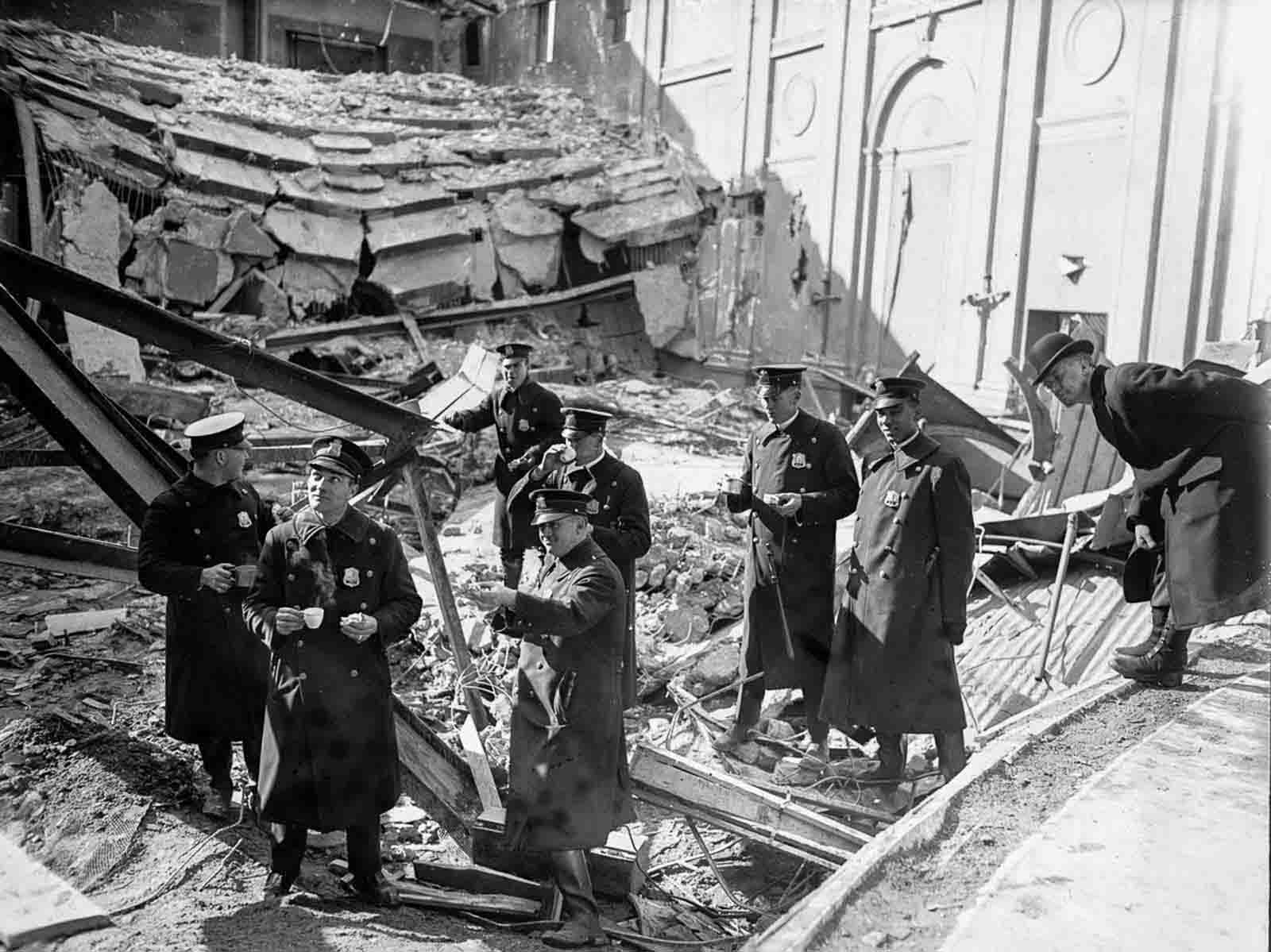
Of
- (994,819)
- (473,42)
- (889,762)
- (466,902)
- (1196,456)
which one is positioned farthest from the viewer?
(473,42)

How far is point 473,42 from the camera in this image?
2477 cm

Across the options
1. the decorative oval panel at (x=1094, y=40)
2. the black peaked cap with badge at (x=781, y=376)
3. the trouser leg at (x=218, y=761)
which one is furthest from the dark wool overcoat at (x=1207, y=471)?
the decorative oval panel at (x=1094, y=40)

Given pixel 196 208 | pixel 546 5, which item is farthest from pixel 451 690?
pixel 546 5

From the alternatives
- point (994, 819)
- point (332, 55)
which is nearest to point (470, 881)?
point (994, 819)

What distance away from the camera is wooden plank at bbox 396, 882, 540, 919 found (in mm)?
4180

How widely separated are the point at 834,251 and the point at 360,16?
Answer: 44.0ft

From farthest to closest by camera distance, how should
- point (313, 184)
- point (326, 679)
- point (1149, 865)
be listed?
point (313, 184) < point (326, 679) < point (1149, 865)

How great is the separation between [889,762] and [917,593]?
976 mm

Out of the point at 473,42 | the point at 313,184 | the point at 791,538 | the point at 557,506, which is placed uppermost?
the point at 473,42

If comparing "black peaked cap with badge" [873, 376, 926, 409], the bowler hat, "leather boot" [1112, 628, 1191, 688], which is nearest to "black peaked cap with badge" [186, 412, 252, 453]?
"black peaked cap with badge" [873, 376, 926, 409]

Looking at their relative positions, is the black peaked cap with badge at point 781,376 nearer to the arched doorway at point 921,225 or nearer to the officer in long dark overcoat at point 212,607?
the officer in long dark overcoat at point 212,607

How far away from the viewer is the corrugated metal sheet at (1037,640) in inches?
251

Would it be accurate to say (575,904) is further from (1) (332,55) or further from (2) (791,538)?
(1) (332,55)

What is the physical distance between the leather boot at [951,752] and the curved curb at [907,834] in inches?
10.1
